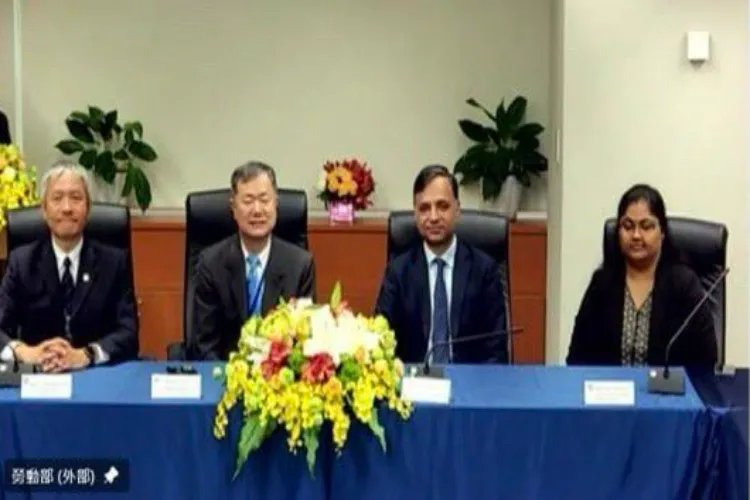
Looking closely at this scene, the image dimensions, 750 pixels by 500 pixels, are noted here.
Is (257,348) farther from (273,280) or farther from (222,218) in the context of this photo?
(222,218)

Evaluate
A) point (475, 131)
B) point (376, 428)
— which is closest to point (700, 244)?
point (376, 428)

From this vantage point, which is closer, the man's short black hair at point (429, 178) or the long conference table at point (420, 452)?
the long conference table at point (420, 452)

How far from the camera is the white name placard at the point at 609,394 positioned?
274cm

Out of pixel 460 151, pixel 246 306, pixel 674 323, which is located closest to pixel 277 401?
pixel 246 306

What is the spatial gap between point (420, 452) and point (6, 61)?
4237mm

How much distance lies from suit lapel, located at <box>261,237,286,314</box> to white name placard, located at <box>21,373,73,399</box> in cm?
100

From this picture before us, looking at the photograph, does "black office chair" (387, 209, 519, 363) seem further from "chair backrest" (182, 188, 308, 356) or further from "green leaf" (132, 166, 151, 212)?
"green leaf" (132, 166, 151, 212)

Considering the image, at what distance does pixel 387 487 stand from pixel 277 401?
336mm

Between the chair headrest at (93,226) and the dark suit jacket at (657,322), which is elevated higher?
the chair headrest at (93,226)

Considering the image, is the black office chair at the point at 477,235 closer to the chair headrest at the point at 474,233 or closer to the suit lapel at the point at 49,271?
the chair headrest at the point at 474,233

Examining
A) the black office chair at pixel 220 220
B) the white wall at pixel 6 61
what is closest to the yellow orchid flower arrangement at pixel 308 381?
the black office chair at pixel 220 220

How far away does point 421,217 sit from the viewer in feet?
12.4

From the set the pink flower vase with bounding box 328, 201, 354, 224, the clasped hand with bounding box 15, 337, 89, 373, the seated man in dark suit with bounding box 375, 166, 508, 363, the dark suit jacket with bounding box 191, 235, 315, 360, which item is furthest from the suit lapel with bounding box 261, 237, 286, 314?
the pink flower vase with bounding box 328, 201, 354, 224

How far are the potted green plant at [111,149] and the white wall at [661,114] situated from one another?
7.04 feet
